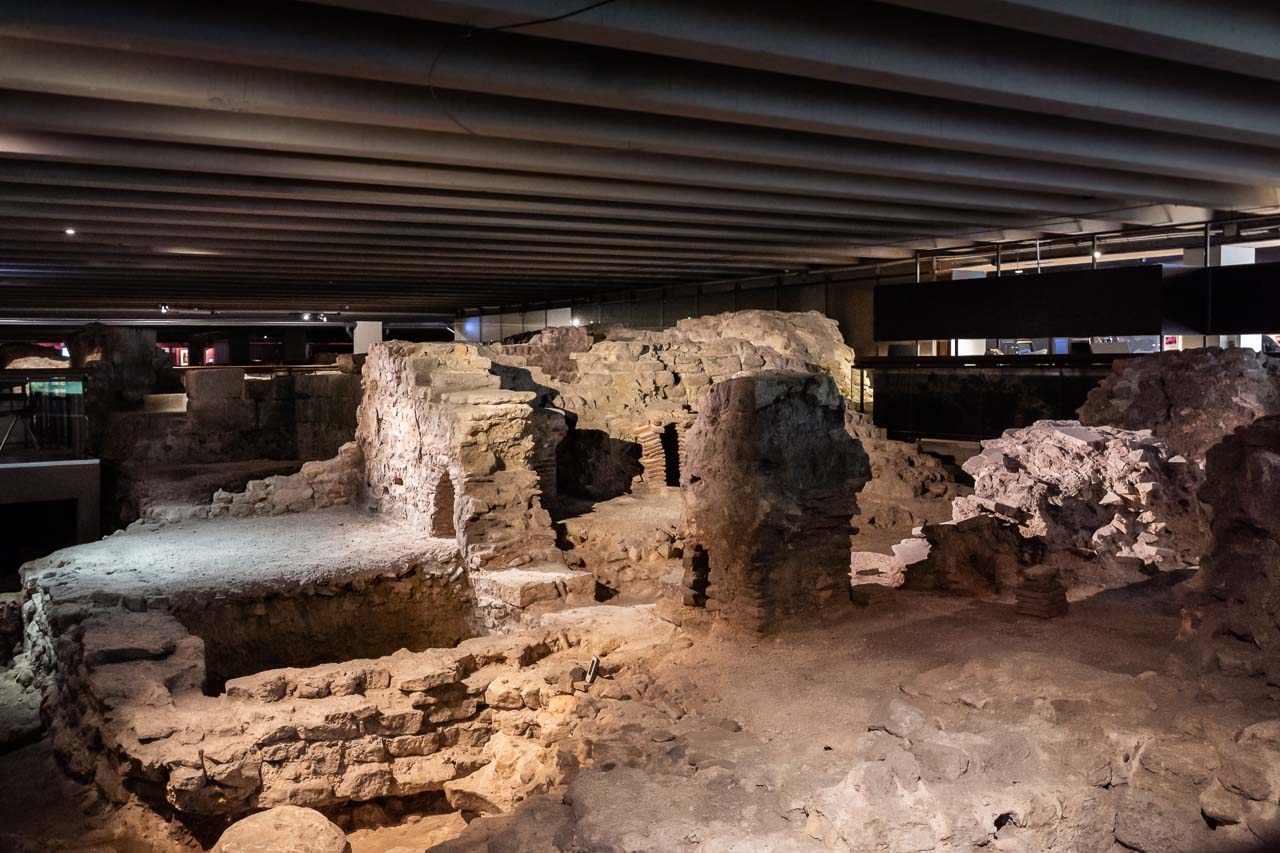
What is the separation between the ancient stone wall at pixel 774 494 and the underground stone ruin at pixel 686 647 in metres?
0.03

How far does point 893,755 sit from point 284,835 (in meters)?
3.15

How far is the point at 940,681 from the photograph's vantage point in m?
5.74

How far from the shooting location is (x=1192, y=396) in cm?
1015

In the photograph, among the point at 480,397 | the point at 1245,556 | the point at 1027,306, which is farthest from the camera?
the point at 1027,306

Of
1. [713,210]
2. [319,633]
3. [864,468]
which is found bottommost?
[319,633]

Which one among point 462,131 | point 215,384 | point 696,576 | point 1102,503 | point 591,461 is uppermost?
point 462,131

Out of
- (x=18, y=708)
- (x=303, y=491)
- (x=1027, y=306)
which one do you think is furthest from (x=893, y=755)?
(x=303, y=491)

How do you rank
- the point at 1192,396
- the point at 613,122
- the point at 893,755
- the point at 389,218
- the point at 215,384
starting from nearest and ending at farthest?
the point at 893,755, the point at 613,122, the point at 389,218, the point at 1192,396, the point at 215,384

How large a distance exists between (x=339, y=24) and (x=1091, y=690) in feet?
17.8

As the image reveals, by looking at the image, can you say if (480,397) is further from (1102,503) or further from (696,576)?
(1102,503)

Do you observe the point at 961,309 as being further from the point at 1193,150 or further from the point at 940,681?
the point at 940,681

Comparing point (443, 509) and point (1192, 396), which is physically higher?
point (1192, 396)

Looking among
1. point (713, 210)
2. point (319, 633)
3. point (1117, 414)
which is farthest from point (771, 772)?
point (1117, 414)

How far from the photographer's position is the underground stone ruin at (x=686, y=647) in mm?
4566
